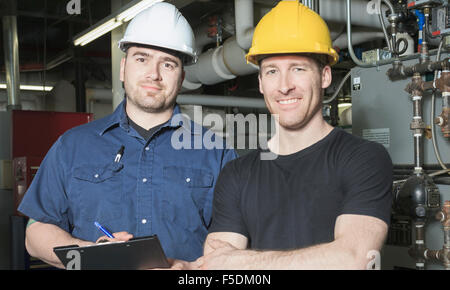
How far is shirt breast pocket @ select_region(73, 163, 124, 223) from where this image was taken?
150 cm

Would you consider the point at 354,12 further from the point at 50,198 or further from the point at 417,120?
the point at 50,198

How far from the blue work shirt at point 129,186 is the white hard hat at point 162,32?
24 cm

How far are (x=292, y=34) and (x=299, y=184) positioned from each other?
1.50ft

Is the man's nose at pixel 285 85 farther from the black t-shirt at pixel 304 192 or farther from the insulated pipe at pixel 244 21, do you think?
the insulated pipe at pixel 244 21

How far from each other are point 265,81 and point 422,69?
2.72ft

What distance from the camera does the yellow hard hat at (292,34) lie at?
1.43 metres

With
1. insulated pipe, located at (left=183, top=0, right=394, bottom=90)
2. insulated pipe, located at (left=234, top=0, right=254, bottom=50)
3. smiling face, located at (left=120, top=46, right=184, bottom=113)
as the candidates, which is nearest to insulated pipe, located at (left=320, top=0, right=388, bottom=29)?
insulated pipe, located at (left=183, top=0, right=394, bottom=90)

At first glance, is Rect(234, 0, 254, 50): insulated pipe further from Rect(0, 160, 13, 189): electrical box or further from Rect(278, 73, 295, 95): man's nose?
Rect(0, 160, 13, 189): electrical box

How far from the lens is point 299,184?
1.33 metres

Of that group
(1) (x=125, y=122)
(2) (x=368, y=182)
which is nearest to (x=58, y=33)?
(1) (x=125, y=122)

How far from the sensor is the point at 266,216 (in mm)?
1354

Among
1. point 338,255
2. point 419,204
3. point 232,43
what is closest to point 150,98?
point 338,255

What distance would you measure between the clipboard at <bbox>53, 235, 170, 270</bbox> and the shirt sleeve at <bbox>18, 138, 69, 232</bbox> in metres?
0.34

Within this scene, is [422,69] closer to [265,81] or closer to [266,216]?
[265,81]
